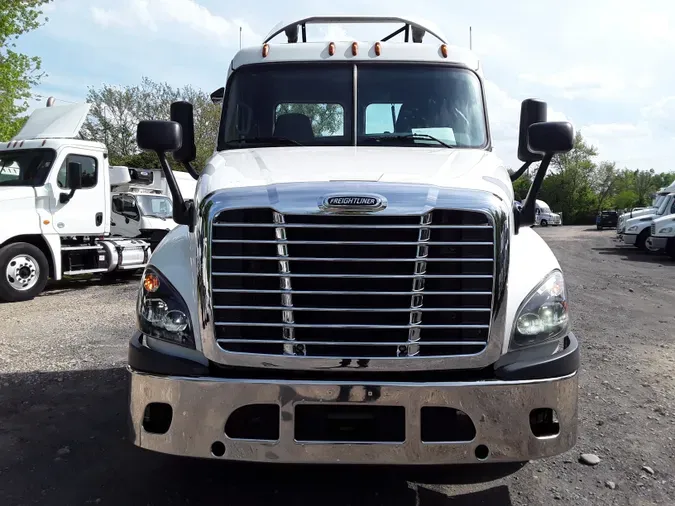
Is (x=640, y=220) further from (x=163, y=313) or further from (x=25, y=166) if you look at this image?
(x=163, y=313)

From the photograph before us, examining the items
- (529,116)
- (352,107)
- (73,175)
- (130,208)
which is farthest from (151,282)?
(130,208)

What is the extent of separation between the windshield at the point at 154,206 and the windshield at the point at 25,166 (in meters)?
4.78

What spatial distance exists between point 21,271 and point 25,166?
6.38 ft

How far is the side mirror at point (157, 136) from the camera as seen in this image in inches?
149

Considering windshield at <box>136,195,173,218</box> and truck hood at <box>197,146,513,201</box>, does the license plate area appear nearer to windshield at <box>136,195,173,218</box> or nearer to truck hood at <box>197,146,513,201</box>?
truck hood at <box>197,146,513,201</box>

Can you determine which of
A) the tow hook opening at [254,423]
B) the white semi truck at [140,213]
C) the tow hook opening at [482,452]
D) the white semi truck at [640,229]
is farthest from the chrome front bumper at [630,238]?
the tow hook opening at [254,423]

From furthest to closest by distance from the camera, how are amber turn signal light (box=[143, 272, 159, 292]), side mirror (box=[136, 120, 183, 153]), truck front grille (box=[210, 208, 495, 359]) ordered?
side mirror (box=[136, 120, 183, 153]) < amber turn signal light (box=[143, 272, 159, 292]) < truck front grille (box=[210, 208, 495, 359])

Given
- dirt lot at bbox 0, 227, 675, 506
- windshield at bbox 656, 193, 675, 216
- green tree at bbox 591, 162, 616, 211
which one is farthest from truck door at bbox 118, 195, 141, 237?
green tree at bbox 591, 162, 616, 211

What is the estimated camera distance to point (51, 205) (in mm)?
10648

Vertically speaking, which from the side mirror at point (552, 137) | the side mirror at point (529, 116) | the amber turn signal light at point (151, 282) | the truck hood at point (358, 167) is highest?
the side mirror at point (529, 116)

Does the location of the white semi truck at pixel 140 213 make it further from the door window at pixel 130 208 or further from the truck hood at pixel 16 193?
the truck hood at pixel 16 193

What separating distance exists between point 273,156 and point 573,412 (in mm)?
2238

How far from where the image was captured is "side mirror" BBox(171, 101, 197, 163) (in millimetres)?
4445

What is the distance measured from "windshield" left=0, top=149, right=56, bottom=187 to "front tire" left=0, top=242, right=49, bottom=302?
1.21 meters
